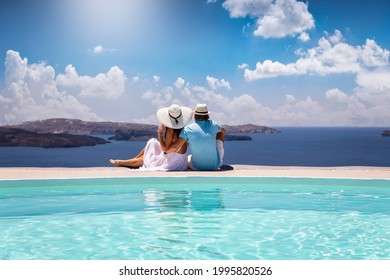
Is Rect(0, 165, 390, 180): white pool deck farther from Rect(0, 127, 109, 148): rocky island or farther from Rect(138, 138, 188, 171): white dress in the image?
Rect(0, 127, 109, 148): rocky island

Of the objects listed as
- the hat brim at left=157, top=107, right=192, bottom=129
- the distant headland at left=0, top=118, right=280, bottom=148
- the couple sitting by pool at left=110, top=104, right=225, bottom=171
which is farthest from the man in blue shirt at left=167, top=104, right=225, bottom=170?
the distant headland at left=0, top=118, right=280, bottom=148

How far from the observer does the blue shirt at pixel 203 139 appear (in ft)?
24.6

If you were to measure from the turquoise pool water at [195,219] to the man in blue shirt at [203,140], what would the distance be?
0.82m

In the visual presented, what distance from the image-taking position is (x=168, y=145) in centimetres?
774

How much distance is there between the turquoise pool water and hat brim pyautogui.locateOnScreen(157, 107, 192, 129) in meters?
1.12

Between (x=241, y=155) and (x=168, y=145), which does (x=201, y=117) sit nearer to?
(x=168, y=145)

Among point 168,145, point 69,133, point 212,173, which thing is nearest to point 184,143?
point 168,145

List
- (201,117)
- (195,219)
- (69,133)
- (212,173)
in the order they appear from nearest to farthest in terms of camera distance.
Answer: (195,219) → (212,173) → (201,117) → (69,133)

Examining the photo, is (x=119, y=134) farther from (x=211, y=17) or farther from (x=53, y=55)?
(x=211, y=17)

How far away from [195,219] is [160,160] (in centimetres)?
279

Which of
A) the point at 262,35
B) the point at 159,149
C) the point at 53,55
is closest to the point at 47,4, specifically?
the point at 53,55

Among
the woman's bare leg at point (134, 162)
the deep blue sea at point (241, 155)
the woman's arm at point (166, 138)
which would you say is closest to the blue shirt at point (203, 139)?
the woman's arm at point (166, 138)

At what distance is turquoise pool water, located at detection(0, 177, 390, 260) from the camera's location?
3908 millimetres

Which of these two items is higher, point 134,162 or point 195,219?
point 134,162
